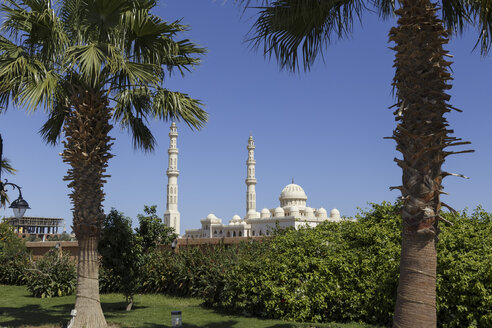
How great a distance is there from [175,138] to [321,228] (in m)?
66.7

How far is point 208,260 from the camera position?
14461 mm

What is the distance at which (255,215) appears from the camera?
7719cm

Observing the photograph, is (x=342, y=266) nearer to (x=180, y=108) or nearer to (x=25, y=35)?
(x=180, y=108)

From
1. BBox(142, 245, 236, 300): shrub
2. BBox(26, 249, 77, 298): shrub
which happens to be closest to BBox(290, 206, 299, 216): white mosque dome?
BBox(142, 245, 236, 300): shrub

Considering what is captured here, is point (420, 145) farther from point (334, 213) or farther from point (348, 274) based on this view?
point (334, 213)

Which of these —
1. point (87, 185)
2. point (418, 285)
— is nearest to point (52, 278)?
point (87, 185)

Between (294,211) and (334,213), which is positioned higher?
(294,211)

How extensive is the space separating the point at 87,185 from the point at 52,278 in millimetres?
8864

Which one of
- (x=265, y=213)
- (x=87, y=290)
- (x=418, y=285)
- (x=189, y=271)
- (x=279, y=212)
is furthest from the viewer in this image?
(x=265, y=213)

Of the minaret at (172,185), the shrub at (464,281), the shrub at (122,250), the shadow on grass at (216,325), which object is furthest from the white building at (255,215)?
the shrub at (464,281)

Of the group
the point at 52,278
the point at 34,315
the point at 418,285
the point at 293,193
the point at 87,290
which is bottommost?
the point at 34,315

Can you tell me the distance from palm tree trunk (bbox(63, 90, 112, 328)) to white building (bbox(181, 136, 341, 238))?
50995mm

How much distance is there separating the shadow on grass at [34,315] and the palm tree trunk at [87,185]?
5.23ft

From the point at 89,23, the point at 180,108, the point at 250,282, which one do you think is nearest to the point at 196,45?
the point at 180,108
